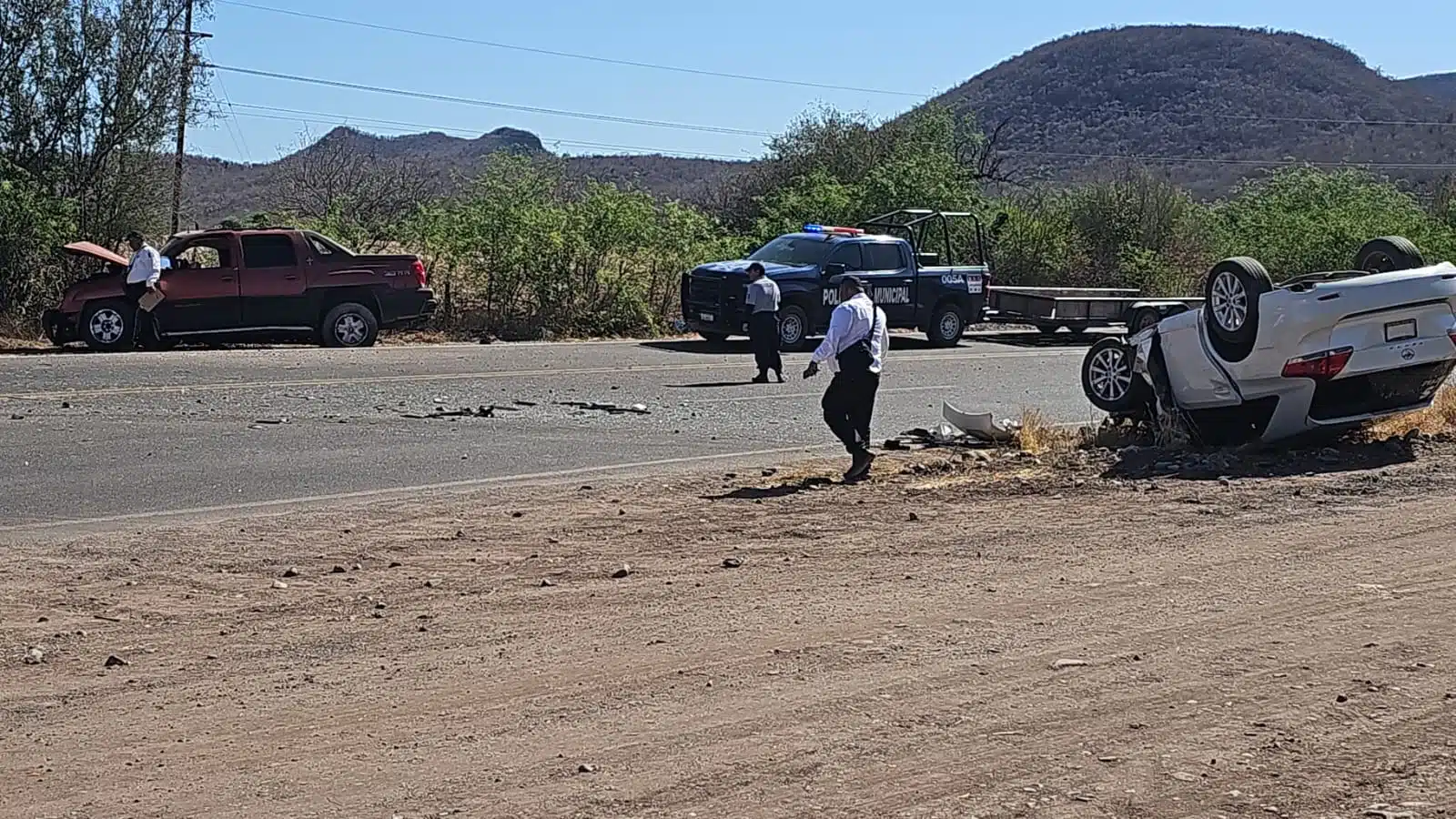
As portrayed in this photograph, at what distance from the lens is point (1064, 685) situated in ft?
21.0

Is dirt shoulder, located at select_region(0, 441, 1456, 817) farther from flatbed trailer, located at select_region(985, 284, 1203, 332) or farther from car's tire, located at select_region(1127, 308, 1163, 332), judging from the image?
flatbed trailer, located at select_region(985, 284, 1203, 332)

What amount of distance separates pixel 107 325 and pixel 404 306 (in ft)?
14.0

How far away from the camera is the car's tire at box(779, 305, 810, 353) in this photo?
1024 inches

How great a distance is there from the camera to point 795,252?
2742 cm

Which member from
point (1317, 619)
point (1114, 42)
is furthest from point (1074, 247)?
point (1114, 42)

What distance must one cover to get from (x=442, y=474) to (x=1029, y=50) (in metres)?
142

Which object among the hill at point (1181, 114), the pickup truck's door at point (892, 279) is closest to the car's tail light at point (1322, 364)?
the pickup truck's door at point (892, 279)

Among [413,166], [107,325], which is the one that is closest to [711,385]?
[107,325]

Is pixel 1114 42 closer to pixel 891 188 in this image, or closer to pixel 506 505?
pixel 891 188

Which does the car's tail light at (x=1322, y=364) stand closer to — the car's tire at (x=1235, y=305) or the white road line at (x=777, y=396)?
the car's tire at (x=1235, y=305)

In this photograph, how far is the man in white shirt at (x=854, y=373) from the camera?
12469 millimetres

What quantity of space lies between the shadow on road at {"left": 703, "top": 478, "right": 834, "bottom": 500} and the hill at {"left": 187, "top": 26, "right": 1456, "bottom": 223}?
87.4 m

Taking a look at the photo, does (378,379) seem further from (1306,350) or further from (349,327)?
(1306,350)

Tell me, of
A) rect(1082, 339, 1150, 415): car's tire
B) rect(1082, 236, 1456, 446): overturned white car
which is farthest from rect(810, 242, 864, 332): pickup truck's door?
rect(1082, 236, 1456, 446): overturned white car
